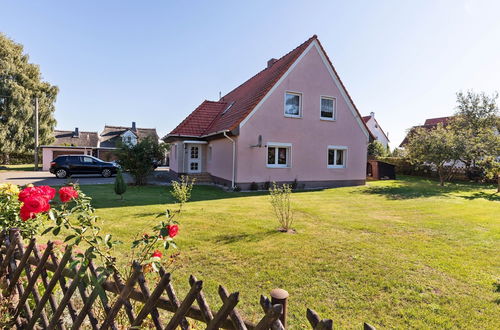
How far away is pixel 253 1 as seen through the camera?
11039mm

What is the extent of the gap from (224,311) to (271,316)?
28cm

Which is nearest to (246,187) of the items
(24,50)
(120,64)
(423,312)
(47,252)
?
(120,64)

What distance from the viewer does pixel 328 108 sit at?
1647 centimetres

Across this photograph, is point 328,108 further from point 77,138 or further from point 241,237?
point 77,138

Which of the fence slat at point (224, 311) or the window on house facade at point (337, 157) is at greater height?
the window on house facade at point (337, 157)

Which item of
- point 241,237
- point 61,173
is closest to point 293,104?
point 241,237

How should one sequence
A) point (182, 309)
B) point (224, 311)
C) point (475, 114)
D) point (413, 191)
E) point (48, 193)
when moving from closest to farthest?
point (224, 311) < point (182, 309) < point (48, 193) < point (413, 191) < point (475, 114)

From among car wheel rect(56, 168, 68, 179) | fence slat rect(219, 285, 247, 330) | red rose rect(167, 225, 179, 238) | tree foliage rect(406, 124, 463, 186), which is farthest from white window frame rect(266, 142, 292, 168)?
car wheel rect(56, 168, 68, 179)

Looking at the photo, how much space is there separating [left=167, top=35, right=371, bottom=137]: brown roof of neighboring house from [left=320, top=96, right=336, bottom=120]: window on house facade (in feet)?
5.42

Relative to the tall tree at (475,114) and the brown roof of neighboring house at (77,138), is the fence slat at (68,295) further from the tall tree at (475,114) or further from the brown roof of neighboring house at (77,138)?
the brown roof of neighboring house at (77,138)

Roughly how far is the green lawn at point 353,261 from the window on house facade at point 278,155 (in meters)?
6.57

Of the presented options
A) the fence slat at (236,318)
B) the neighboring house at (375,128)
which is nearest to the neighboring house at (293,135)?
the fence slat at (236,318)

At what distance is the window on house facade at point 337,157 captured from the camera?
55.2ft

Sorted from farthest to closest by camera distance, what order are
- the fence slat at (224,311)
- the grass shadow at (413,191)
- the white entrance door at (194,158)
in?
the white entrance door at (194,158) → the grass shadow at (413,191) → the fence slat at (224,311)
